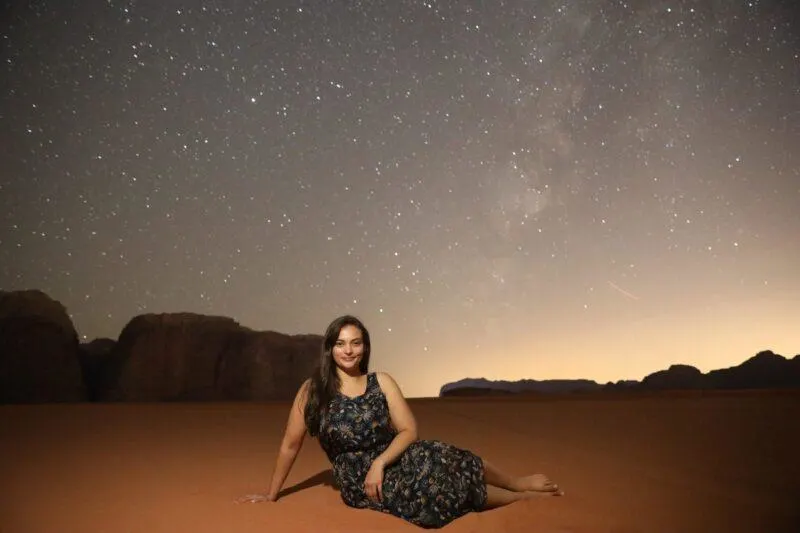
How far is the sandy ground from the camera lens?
4.02m

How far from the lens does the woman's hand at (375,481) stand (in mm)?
3990

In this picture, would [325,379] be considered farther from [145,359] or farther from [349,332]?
[145,359]

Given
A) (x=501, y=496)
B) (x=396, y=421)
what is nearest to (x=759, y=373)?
(x=501, y=496)

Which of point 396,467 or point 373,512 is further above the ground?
point 396,467

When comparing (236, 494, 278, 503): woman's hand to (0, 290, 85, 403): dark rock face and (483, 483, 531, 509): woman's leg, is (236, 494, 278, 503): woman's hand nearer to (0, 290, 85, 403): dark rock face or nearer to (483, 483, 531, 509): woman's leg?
(483, 483, 531, 509): woman's leg

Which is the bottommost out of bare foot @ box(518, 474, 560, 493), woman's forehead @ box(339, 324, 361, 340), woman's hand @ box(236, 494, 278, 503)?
woman's hand @ box(236, 494, 278, 503)

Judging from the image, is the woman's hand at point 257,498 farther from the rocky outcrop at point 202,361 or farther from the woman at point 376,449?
the rocky outcrop at point 202,361

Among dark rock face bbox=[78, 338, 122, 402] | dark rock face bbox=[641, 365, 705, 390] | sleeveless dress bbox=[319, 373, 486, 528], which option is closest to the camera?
sleeveless dress bbox=[319, 373, 486, 528]

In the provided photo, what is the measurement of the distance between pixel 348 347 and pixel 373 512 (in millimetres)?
1193

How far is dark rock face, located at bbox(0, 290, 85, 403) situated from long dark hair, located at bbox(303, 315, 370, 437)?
28658mm

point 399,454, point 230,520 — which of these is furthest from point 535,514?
point 230,520

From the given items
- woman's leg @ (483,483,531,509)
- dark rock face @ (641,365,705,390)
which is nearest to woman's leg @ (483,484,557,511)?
woman's leg @ (483,483,531,509)

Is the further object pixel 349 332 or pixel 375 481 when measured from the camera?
pixel 349 332

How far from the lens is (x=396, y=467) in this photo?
13.5 ft
